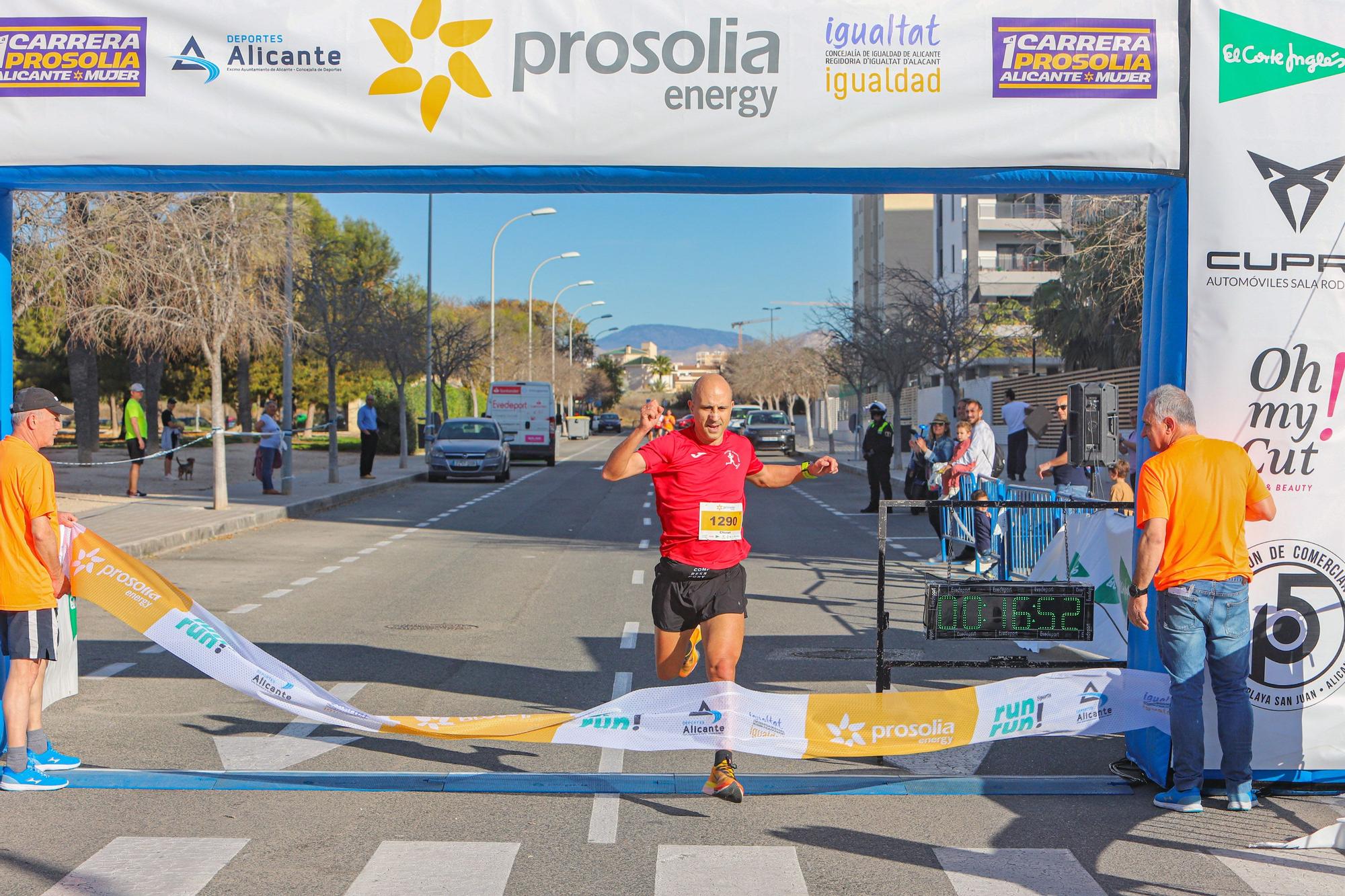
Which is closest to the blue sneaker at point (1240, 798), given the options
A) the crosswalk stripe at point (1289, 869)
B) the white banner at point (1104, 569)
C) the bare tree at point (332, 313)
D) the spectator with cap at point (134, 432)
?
the crosswalk stripe at point (1289, 869)

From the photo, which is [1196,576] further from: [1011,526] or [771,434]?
[771,434]

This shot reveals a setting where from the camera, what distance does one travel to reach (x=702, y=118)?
6848 millimetres

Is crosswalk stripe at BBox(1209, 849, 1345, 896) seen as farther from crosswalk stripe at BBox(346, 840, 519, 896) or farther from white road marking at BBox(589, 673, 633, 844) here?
crosswalk stripe at BBox(346, 840, 519, 896)

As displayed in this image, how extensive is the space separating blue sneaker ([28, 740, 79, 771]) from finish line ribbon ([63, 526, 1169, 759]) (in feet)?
2.32

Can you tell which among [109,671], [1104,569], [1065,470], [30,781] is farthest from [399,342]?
[30,781]

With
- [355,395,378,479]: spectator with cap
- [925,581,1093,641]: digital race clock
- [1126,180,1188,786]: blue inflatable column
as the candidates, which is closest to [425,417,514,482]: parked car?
[355,395,378,479]: spectator with cap

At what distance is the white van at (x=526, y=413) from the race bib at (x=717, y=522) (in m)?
38.7

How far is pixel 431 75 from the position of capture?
682 cm

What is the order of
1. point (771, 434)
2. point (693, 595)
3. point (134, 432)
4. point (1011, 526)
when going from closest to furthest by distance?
point (693, 595) < point (1011, 526) < point (134, 432) < point (771, 434)

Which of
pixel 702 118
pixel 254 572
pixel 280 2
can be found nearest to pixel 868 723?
pixel 702 118

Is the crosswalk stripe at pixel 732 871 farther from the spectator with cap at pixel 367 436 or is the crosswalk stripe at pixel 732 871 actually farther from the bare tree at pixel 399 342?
the bare tree at pixel 399 342

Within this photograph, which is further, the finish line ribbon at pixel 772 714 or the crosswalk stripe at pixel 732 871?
the finish line ribbon at pixel 772 714

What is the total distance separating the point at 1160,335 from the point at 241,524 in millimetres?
16540

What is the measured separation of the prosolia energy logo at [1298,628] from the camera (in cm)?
661
